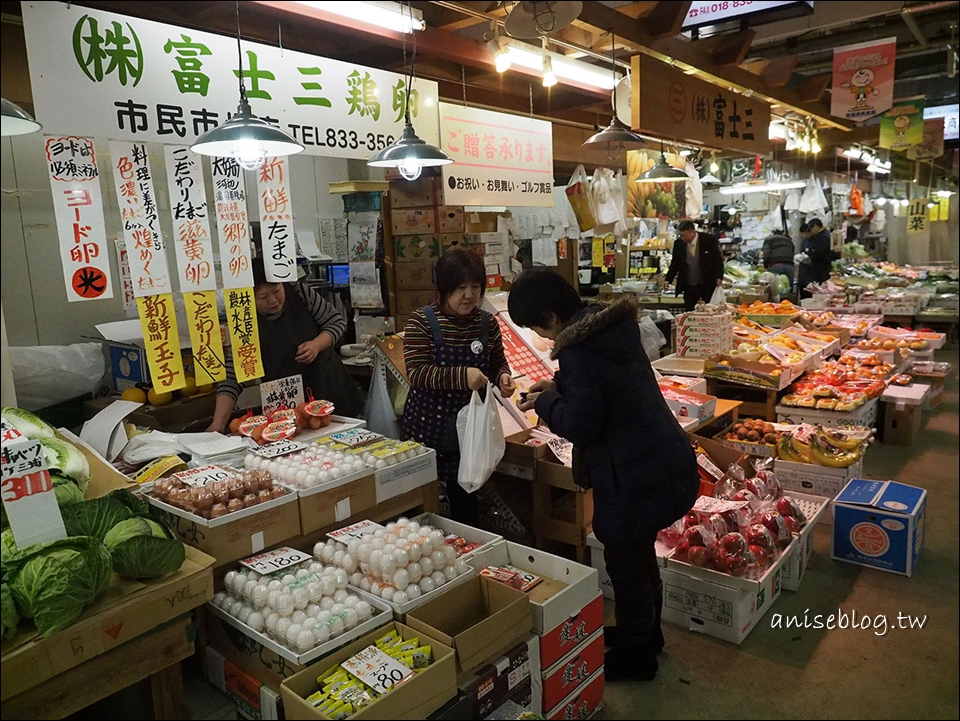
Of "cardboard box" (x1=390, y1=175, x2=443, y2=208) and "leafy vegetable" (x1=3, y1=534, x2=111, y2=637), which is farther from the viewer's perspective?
"cardboard box" (x1=390, y1=175, x2=443, y2=208)

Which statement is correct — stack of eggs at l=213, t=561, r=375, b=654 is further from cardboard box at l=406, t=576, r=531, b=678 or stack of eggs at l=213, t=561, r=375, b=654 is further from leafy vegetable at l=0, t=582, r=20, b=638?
leafy vegetable at l=0, t=582, r=20, b=638

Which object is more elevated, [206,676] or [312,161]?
[312,161]

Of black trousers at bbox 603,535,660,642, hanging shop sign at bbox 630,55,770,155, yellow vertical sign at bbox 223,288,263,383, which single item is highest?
hanging shop sign at bbox 630,55,770,155

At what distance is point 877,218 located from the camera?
16.9 metres

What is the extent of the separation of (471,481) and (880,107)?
627 cm

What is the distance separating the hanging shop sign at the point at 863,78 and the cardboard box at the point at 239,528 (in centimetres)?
692

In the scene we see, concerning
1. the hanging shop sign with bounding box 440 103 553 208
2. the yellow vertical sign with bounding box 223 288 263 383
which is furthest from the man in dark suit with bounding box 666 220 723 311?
the yellow vertical sign with bounding box 223 288 263 383

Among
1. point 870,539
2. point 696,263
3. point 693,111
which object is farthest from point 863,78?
point 870,539

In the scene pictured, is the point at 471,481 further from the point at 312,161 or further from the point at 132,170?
the point at 312,161

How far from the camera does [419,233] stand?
5.27 meters

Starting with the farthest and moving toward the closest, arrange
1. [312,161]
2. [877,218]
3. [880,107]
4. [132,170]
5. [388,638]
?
[877,218] → [880,107] → [312,161] → [132,170] → [388,638]

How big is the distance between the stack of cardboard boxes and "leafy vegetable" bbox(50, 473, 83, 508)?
10.5ft

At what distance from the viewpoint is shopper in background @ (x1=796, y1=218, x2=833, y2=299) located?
1114 centimetres

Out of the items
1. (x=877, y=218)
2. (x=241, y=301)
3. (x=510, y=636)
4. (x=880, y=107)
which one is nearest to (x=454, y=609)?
(x=510, y=636)
